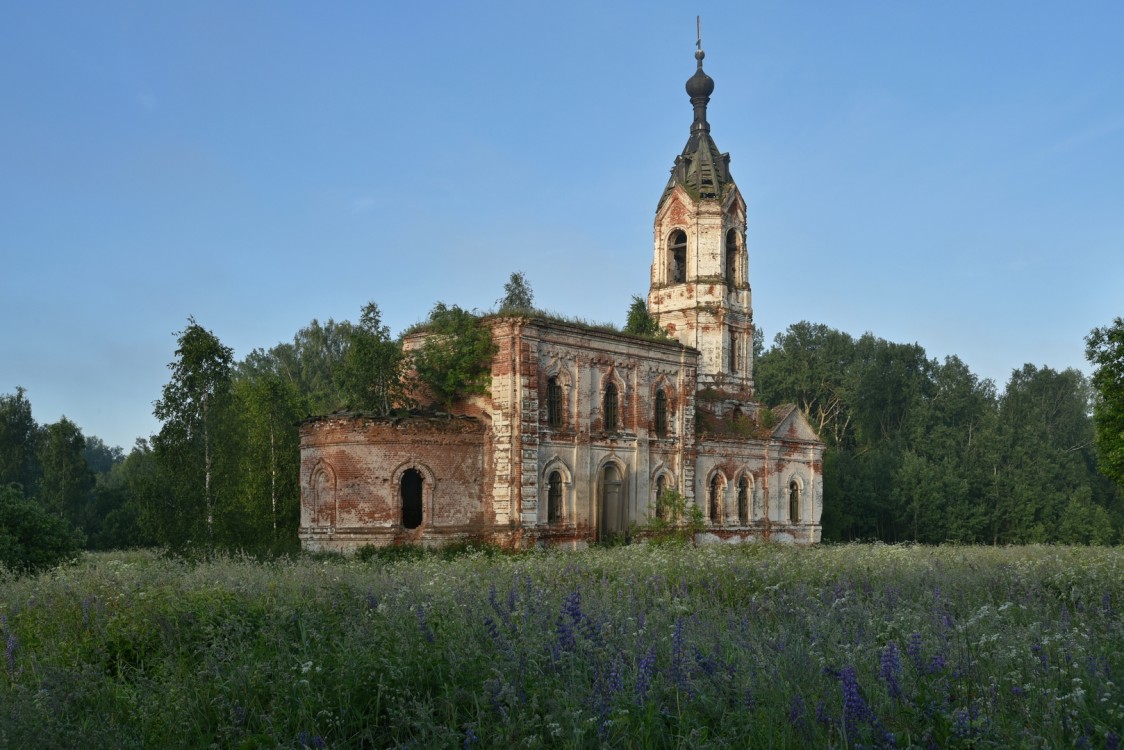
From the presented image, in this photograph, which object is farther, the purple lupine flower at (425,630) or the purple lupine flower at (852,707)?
the purple lupine flower at (425,630)

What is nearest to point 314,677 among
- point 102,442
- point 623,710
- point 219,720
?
point 219,720

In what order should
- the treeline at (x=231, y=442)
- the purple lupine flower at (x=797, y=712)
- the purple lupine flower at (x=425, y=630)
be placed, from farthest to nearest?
the treeline at (x=231, y=442), the purple lupine flower at (x=425, y=630), the purple lupine flower at (x=797, y=712)

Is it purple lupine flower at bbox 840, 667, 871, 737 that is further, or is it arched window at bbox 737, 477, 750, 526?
arched window at bbox 737, 477, 750, 526

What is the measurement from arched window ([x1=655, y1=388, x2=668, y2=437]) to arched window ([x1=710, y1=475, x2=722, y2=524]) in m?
3.79

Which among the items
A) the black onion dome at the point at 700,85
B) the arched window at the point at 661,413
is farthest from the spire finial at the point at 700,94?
the arched window at the point at 661,413

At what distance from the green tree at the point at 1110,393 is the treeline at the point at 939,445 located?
18.0 metres

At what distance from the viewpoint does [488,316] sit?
28.2 meters

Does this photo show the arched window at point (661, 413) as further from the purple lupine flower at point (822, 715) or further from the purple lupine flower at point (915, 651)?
the purple lupine flower at point (822, 715)

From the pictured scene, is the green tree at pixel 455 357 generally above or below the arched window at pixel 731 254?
below

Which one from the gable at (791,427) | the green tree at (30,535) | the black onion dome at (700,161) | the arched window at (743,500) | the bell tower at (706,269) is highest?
the black onion dome at (700,161)

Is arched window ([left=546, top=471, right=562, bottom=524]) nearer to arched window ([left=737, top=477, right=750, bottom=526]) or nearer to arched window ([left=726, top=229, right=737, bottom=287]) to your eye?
arched window ([left=737, top=477, right=750, bottom=526])

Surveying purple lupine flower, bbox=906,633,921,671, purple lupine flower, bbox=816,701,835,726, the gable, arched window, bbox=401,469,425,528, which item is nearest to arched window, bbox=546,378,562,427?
arched window, bbox=401,469,425,528

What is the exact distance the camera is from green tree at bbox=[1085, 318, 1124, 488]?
31.5 meters

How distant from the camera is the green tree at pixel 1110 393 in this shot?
31453mm
